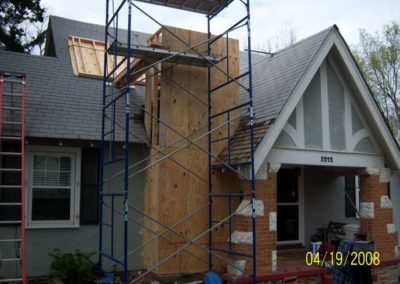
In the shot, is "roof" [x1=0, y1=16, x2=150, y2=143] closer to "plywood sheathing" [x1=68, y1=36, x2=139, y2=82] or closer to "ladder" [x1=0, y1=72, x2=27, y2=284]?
"plywood sheathing" [x1=68, y1=36, x2=139, y2=82]

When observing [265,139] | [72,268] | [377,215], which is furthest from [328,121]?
[72,268]

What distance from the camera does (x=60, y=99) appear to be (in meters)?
10.1

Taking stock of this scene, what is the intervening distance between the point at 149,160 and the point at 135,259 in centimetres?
223

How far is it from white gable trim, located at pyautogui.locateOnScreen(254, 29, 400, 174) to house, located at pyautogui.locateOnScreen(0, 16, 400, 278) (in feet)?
0.07

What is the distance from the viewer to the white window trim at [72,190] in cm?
930

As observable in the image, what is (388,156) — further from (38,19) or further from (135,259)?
(38,19)

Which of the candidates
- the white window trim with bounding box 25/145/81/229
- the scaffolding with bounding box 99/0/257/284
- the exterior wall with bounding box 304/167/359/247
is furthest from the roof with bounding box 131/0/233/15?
the exterior wall with bounding box 304/167/359/247

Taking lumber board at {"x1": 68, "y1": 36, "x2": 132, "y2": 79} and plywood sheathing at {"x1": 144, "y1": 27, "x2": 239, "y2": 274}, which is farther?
lumber board at {"x1": 68, "y1": 36, "x2": 132, "y2": 79}

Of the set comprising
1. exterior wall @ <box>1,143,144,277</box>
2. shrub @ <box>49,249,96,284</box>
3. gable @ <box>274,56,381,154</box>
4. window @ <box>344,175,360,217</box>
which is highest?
gable @ <box>274,56,381,154</box>

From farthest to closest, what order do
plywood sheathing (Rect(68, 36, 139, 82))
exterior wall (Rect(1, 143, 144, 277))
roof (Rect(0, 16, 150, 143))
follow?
plywood sheathing (Rect(68, 36, 139, 82)), roof (Rect(0, 16, 150, 143)), exterior wall (Rect(1, 143, 144, 277))

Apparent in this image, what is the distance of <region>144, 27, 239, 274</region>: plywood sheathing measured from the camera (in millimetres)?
9484

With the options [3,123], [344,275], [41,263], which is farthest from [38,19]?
[344,275]

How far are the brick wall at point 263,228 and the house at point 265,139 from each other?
2 centimetres

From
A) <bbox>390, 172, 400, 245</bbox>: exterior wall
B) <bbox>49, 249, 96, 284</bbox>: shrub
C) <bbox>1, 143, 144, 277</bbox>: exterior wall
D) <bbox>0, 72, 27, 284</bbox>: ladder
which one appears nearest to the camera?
<bbox>49, 249, 96, 284</bbox>: shrub
